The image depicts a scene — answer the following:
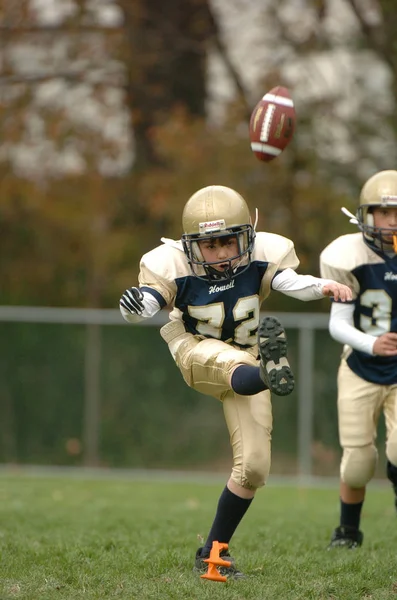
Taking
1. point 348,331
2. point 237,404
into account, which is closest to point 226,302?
point 237,404

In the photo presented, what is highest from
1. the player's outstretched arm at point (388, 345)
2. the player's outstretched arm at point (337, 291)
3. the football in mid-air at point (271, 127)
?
the football in mid-air at point (271, 127)

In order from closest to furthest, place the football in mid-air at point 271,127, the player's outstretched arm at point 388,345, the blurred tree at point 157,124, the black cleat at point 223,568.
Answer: the black cleat at point 223,568, the player's outstretched arm at point 388,345, the football in mid-air at point 271,127, the blurred tree at point 157,124

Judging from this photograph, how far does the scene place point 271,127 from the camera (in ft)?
A: 19.7

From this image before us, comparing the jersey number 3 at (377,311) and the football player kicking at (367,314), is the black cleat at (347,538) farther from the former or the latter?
the jersey number 3 at (377,311)

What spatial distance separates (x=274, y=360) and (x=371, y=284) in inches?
57.7

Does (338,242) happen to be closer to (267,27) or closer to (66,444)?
(66,444)

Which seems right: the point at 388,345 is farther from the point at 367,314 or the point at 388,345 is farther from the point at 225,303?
the point at 225,303

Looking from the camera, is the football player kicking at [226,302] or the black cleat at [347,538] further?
the black cleat at [347,538]

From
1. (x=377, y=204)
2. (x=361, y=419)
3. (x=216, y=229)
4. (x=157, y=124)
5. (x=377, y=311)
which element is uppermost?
(x=157, y=124)

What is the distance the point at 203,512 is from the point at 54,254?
21.5ft

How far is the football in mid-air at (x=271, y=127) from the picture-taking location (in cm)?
599

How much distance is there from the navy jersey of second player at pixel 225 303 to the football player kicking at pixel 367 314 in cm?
74

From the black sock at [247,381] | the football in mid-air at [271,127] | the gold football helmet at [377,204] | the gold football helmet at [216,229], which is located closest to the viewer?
the black sock at [247,381]

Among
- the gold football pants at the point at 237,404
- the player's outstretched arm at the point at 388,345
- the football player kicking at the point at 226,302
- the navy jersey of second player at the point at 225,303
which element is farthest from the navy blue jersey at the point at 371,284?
the gold football pants at the point at 237,404
